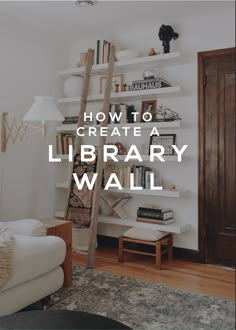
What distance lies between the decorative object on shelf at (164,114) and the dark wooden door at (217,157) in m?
0.24

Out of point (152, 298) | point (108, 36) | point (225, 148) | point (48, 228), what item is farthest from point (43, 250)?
point (108, 36)

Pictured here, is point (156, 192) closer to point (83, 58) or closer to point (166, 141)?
point (166, 141)

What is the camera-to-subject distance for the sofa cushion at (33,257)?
179 cm

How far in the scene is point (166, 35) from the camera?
119 inches

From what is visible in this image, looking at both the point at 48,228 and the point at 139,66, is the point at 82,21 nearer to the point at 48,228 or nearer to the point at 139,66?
the point at 139,66

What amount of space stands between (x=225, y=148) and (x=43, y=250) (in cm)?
172

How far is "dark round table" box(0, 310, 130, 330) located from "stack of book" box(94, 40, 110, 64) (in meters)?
2.62

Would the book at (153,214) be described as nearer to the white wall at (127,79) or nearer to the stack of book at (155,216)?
the stack of book at (155,216)

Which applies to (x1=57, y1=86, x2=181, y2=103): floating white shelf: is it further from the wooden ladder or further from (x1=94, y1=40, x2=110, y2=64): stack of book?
(x1=94, y1=40, x2=110, y2=64): stack of book

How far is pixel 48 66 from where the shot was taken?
3537 millimetres

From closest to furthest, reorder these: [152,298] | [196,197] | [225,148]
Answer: [152,298] < [225,148] < [196,197]

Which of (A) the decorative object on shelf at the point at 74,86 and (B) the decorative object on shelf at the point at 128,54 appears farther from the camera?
(A) the decorative object on shelf at the point at 74,86

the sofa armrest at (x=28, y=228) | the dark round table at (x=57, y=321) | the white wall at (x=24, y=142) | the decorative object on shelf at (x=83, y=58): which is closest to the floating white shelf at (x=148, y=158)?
the white wall at (x=24, y=142)

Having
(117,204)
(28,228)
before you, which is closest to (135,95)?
(117,204)
